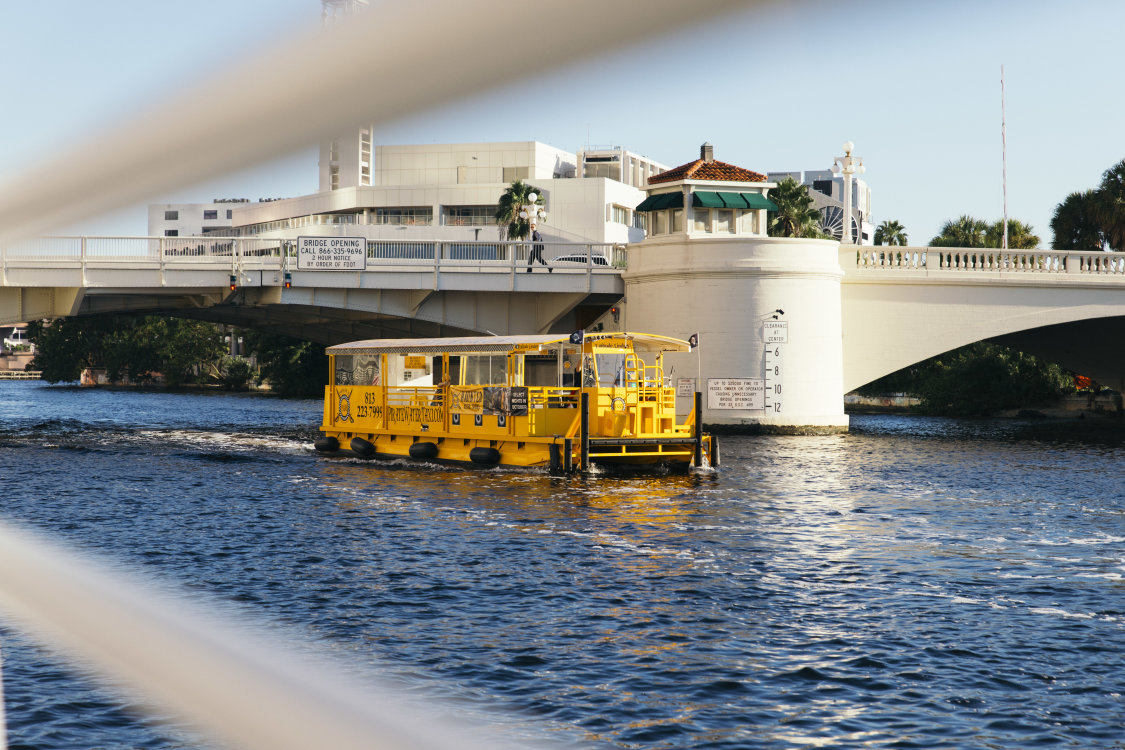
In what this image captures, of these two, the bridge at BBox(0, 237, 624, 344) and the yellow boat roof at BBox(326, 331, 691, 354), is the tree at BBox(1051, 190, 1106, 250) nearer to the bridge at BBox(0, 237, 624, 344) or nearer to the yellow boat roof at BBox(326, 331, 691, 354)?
the bridge at BBox(0, 237, 624, 344)

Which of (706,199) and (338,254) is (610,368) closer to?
(338,254)

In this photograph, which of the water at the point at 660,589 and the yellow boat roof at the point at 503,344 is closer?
the water at the point at 660,589

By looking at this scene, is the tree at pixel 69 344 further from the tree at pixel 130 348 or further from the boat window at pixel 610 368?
the boat window at pixel 610 368

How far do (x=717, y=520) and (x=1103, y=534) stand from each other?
24.7 feet

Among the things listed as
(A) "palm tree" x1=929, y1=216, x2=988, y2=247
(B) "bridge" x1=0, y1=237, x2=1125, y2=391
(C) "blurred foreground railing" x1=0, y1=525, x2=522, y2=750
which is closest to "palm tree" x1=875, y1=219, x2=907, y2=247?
(A) "palm tree" x1=929, y1=216, x2=988, y2=247

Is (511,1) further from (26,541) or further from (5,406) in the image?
(5,406)

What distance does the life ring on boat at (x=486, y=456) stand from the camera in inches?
1308

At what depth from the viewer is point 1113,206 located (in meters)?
64.6

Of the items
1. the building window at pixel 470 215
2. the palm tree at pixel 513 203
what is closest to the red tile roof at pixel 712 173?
the palm tree at pixel 513 203

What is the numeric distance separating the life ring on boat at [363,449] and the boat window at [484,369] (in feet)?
16.4

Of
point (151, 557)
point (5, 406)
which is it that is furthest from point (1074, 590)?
point (5, 406)

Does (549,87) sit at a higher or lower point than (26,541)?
higher

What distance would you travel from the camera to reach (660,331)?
4762 centimetres

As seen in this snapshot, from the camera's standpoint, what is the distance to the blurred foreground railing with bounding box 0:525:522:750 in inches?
49.7
